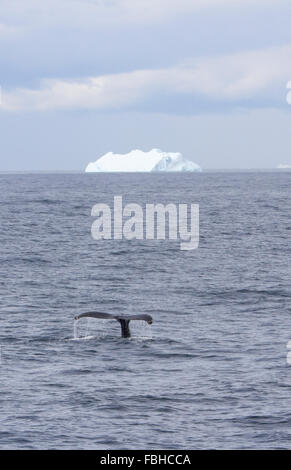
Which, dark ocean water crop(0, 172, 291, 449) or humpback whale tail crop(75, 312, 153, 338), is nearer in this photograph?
dark ocean water crop(0, 172, 291, 449)

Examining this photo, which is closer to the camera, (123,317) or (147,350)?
(147,350)

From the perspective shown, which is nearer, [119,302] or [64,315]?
[64,315]

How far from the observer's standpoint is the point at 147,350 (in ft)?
124

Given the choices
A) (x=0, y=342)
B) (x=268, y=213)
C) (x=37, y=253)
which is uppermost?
(x=268, y=213)

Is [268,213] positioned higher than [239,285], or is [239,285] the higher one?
[268,213]

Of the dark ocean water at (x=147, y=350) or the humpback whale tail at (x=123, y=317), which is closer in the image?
the dark ocean water at (x=147, y=350)

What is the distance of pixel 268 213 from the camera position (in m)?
125

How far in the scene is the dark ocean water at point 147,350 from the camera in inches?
1070

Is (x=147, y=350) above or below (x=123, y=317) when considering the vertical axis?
below

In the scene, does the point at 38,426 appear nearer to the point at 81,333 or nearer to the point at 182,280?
the point at 81,333

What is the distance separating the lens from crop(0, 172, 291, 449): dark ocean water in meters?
27.2

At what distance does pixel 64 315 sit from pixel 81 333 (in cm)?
470
